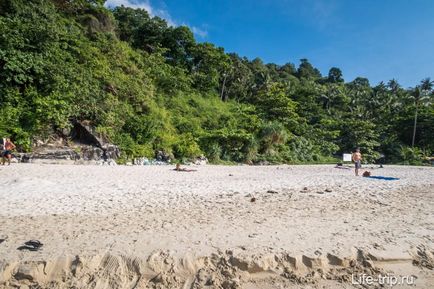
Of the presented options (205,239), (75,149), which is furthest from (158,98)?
(205,239)

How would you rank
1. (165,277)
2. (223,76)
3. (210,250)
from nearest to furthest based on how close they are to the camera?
(165,277) → (210,250) → (223,76)

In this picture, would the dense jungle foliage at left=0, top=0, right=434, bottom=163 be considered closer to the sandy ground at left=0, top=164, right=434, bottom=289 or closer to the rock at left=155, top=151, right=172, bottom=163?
the rock at left=155, top=151, right=172, bottom=163

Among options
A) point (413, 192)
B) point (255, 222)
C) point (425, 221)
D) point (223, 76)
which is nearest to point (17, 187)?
point (255, 222)

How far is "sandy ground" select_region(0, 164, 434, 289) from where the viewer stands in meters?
3.50

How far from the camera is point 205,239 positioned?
170 inches

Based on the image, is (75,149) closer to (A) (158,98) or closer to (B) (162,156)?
(B) (162,156)

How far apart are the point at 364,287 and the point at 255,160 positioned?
17.5 metres

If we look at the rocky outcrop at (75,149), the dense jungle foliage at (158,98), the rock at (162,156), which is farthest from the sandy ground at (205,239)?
the rock at (162,156)

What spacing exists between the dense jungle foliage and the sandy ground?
8.66 meters

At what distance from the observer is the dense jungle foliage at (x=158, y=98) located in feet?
45.4

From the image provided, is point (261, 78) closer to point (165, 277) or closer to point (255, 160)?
point (255, 160)

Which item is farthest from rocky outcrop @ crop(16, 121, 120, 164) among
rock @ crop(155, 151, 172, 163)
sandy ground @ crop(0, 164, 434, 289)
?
sandy ground @ crop(0, 164, 434, 289)

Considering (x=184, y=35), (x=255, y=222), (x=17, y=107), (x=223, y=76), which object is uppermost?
(x=184, y=35)

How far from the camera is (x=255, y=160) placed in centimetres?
2094
